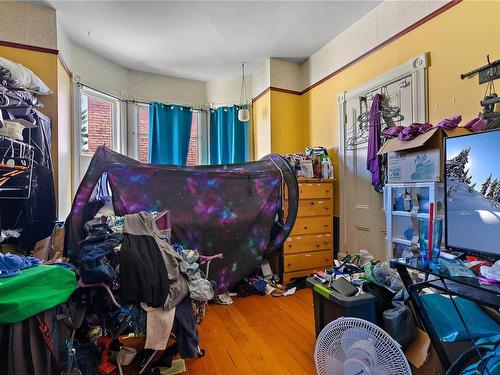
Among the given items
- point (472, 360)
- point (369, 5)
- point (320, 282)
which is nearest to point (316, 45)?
point (369, 5)

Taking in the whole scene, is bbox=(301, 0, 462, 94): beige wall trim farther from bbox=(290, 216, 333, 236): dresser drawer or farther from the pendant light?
bbox=(290, 216, 333, 236): dresser drawer

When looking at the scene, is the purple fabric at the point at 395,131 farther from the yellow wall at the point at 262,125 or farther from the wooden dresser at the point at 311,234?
the yellow wall at the point at 262,125

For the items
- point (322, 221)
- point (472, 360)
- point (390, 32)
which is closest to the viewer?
point (472, 360)

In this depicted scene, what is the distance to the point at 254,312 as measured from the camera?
2309mm

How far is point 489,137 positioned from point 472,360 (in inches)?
36.7

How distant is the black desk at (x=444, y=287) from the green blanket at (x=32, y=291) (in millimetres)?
1389

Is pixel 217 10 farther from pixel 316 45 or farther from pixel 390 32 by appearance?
pixel 390 32

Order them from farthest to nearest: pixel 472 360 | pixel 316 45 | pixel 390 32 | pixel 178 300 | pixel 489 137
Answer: pixel 316 45 → pixel 390 32 → pixel 178 300 → pixel 489 137 → pixel 472 360

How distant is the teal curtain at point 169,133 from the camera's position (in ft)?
12.8

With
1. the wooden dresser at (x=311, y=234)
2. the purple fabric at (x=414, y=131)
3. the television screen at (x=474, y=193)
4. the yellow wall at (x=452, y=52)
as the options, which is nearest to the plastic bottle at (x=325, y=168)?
the wooden dresser at (x=311, y=234)

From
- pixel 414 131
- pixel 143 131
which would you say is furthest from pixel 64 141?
pixel 414 131

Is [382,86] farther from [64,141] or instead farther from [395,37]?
[64,141]

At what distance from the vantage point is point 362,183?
2.96m

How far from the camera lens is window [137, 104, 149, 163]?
3945 mm
